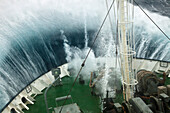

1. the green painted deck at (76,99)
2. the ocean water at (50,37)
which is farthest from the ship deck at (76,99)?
the ocean water at (50,37)

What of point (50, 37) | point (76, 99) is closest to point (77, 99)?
point (76, 99)

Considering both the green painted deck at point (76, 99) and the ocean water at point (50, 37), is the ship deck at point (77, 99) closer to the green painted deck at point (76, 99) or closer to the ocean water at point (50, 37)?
the green painted deck at point (76, 99)

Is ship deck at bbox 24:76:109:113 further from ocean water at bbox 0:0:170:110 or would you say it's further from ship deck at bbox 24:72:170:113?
ocean water at bbox 0:0:170:110

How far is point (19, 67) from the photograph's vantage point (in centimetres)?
659

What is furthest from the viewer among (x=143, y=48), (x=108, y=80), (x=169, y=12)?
(x=143, y=48)

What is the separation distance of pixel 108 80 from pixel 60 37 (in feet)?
11.8

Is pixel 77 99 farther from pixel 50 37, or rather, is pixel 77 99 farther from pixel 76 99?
pixel 50 37

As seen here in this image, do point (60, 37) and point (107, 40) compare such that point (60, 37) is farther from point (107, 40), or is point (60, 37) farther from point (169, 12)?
point (169, 12)

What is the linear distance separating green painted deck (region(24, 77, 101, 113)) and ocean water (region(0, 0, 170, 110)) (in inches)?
37.4

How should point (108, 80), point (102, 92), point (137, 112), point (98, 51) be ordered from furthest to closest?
point (98, 51)
point (108, 80)
point (102, 92)
point (137, 112)

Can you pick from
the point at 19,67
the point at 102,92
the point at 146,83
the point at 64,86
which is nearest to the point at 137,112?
the point at 146,83

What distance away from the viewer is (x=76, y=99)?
20.7 feet

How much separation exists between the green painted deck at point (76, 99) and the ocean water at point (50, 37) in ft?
3.12

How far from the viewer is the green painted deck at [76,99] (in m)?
5.71
